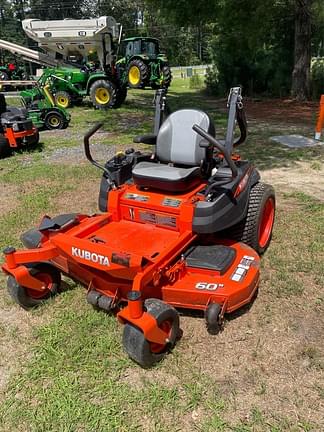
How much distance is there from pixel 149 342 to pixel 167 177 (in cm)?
127

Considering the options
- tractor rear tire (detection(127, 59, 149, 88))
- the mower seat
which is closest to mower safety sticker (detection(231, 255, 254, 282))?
the mower seat

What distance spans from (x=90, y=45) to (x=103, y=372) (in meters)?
14.5

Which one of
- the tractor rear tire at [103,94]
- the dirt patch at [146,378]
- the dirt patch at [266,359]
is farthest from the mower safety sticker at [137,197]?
the tractor rear tire at [103,94]

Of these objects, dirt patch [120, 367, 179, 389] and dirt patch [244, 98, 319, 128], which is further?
dirt patch [244, 98, 319, 128]

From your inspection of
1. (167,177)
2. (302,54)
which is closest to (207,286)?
(167,177)

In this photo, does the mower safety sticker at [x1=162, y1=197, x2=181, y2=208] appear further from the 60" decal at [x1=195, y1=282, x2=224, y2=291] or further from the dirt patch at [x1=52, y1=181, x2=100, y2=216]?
the dirt patch at [x1=52, y1=181, x2=100, y2=216]

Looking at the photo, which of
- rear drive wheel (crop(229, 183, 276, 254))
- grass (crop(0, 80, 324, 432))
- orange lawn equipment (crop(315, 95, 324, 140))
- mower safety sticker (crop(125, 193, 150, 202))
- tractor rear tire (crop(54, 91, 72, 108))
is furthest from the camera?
tractor rear tire (crop(54, 91, 72, 108))

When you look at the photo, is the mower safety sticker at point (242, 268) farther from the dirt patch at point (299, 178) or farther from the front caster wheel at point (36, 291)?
the dirt patch at point (299, 178)

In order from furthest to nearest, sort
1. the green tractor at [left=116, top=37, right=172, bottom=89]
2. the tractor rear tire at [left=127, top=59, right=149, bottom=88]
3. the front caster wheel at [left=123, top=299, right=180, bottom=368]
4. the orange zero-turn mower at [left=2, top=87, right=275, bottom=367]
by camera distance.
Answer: the green tractor at [left=116, top=37, right=172, bottom=89] → the tractor rear tire at [left=127, top=59, right=149, bottom=88] → the orange zero-turn mower at [left=2, top=87, right=275, bottom=367] → the front caster wheel at [left=123, top=299, right=180, bottom=368]

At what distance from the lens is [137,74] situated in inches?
566

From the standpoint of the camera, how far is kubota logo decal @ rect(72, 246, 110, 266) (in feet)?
8.08

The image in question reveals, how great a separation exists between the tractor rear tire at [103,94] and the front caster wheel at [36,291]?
10331 millimetres

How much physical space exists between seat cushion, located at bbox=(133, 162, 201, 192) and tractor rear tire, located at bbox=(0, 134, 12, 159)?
468 cm

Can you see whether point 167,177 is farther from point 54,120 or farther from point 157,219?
point 54,120
